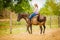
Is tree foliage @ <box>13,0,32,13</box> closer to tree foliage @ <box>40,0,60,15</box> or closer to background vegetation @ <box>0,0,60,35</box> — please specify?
background vegetation @ <box>0,0,60,35</box>

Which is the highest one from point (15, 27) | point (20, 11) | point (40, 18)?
point (20, 11)

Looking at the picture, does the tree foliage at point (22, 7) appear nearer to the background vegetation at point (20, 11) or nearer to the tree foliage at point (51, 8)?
the background vegetation at point (20, 11)

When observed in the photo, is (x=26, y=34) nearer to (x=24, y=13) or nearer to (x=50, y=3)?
(x=24, y=13)

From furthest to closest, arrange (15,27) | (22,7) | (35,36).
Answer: (22,7)
(15,27)
(35,36)

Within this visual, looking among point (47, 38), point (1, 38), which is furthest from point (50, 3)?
point (1, 38)

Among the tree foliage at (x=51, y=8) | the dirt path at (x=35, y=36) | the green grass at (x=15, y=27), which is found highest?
the tree foliage at (x=51, y=8)

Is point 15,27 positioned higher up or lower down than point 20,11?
lower down

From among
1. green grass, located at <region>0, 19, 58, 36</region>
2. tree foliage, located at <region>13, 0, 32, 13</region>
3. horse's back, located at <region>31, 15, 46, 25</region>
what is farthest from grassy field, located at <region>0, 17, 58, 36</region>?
tree foliage, located at <region>13, 0, 32, 13</region>

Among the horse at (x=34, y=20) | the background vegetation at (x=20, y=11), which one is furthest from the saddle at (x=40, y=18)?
the background vegetation at (x=20, y=11)

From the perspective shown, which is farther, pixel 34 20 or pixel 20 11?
pixel 34 20

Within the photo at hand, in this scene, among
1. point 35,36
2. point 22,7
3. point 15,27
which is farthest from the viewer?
point 22,7

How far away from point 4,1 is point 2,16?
50cm

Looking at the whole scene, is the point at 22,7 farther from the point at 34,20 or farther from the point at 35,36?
the point at 35,36

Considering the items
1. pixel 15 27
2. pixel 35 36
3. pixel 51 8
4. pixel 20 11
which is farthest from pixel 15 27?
pixel 51 8
